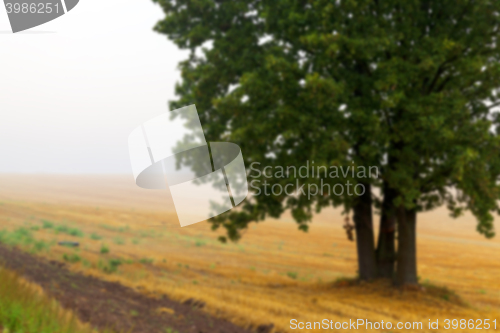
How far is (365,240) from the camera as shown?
14828mm

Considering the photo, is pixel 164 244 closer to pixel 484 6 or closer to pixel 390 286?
pixel 390 286

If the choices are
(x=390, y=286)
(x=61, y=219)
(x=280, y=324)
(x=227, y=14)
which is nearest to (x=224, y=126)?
(x=227, y=14)

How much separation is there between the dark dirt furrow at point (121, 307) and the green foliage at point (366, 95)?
3.85 metres

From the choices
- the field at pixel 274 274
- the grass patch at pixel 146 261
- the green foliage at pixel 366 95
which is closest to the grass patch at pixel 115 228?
the field at pixel 274 274

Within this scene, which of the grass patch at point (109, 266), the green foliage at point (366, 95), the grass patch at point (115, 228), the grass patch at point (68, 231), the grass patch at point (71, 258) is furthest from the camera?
the grass patch at point (115, 228)

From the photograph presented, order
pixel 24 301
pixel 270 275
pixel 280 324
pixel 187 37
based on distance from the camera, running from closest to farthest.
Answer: pixel 24 301, pixel 280 324, pixel 187 37, pixel 270 275

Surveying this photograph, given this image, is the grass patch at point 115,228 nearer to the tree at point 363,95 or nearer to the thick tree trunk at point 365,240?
the tree at point 363,95

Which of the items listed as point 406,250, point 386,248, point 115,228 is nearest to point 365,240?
point 386,248

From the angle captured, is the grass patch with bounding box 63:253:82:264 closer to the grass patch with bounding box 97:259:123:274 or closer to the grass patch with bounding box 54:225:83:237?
the grass patch with bounding box 97:259:123:274

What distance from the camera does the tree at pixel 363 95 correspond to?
11336 mm

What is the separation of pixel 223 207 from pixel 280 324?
5.44m

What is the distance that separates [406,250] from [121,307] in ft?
31.7

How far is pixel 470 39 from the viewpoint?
1241 centimetres

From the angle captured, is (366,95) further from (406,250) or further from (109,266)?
(109,266)
